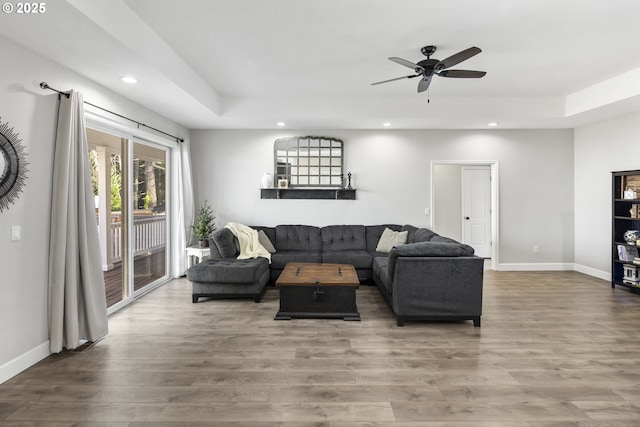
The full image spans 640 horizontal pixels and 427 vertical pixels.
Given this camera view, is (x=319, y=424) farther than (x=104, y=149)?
No

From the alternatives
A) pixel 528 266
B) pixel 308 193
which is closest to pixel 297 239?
pixel 308 193

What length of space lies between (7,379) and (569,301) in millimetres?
5771

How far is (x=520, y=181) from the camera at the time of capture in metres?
6.48

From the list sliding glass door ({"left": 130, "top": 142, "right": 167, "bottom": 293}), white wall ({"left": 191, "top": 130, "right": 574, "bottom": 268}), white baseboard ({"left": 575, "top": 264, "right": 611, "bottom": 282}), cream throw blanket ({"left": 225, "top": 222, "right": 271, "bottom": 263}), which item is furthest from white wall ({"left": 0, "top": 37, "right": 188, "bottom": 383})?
white baseboard ({"left": 575, "top": 264, "right": 611, "bottom": 282})

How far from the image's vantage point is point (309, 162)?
6422 mm

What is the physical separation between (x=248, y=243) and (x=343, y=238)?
1.61m

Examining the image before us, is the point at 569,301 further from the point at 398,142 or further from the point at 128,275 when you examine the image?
the point at 128,275

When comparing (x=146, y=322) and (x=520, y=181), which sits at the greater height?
(x=520, y=181)

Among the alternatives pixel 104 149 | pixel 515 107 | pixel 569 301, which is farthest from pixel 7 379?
pixel 515 107

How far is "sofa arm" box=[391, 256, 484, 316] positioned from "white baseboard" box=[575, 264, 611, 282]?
141 inches

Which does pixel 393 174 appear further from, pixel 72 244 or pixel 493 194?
pixel 72 244

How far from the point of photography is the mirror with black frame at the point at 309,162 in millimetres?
6406

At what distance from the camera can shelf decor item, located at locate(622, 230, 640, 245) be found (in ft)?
16.5

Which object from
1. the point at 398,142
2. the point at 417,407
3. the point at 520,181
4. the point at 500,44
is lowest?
the point at 417,407
